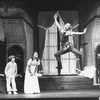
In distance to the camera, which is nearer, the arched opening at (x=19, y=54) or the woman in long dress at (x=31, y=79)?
the woman in long dress at (x=31, y=79)

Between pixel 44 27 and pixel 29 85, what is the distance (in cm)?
463

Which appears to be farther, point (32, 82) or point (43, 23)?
point (43, 23)

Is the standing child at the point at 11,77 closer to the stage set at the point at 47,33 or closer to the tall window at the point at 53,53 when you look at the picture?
the stage set at the point at 47,33

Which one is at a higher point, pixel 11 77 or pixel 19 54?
pixel 19 54

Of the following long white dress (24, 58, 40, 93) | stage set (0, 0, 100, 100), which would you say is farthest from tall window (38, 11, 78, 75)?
long white dress (24, 58, 40, 93)

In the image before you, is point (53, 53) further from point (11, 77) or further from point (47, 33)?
point (11, 77)

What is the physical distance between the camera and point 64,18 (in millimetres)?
14773

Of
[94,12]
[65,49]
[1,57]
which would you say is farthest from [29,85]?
[94,12]

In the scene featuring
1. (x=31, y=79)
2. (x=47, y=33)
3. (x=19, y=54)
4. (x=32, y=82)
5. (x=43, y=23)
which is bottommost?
(x=32, y=82)

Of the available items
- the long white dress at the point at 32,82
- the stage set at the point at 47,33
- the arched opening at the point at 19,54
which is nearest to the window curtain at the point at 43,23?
the stage set at the point at 47,33

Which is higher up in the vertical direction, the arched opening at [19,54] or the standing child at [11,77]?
the arched opening at [19,54]

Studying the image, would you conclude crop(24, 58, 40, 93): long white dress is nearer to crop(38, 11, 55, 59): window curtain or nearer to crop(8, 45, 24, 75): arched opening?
crop(8, 45, 24, 75): arched opening

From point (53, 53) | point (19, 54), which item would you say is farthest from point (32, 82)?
point (53, 53)

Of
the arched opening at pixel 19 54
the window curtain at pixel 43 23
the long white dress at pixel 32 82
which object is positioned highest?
the window curtain at pixel 43 23
